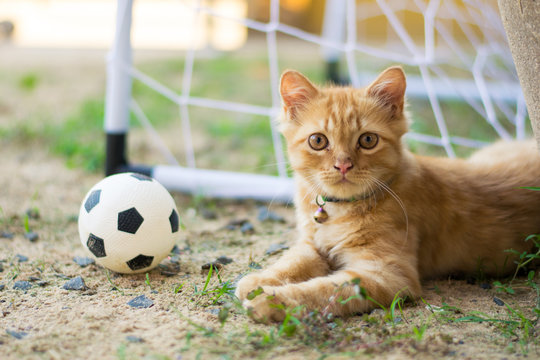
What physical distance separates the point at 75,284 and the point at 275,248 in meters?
0.91

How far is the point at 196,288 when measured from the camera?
77.5 inches

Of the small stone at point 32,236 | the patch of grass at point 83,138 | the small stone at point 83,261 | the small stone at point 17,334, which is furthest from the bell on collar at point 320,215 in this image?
the patch of grass at point 83,138

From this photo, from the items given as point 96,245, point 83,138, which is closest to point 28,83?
point 83,138

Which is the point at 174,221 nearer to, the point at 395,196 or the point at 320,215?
the point at 320,215

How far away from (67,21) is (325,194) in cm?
976

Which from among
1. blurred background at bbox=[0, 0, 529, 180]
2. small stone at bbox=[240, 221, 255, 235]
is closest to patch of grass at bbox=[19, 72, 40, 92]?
blurred background at bbox=[0, 0, 529, 180]

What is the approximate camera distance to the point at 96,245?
2.04 metres

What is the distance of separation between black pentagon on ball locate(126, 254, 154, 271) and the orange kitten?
1.51 ft

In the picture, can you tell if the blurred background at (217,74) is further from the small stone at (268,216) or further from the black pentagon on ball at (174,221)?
the black pentagon on ball at (174,221)

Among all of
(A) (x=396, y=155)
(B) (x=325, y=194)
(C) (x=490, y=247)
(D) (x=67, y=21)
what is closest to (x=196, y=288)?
(B) (x=325, y=194)

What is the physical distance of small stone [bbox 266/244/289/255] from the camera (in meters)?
2.41

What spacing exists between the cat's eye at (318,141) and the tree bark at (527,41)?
2.51 ft

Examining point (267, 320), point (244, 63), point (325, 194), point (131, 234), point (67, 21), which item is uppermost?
point (67, 21)

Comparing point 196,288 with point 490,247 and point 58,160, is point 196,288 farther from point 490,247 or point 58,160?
point 58,160
